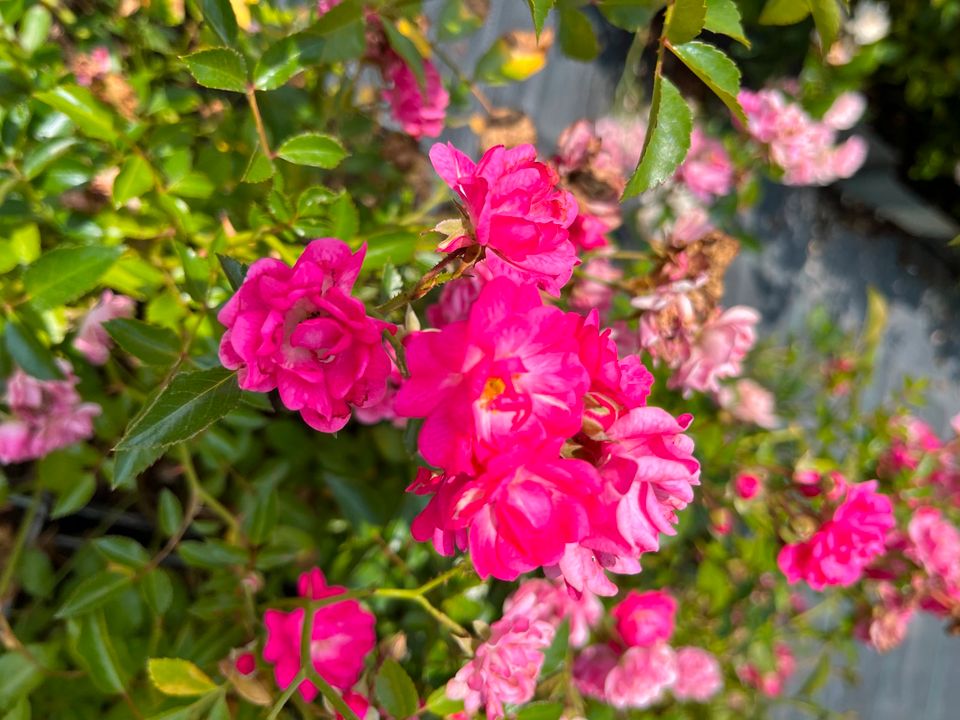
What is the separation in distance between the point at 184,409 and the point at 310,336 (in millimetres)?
93

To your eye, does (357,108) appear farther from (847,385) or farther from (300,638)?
(847,385)

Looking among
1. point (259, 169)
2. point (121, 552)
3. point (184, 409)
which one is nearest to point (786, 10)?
point (259, 169)

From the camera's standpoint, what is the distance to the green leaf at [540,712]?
0.59 meters

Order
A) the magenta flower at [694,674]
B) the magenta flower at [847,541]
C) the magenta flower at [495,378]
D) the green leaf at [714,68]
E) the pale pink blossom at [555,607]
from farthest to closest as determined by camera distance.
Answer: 1. the magenta flower at [694,674]
2. the magenta flower at [847,541]
3. the pale pink blossom at [555,607]
4. the green leaf at [714,68]
5. the magenta flower at [495,378]

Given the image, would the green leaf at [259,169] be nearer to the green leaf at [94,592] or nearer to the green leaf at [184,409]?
the green leaf at [184,409]

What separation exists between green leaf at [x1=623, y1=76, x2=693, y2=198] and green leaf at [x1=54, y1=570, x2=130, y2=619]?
1.82 feet

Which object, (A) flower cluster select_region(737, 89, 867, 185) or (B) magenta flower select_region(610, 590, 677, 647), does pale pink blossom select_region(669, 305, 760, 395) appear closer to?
(B) magenta flower select_region(610, 590, 677, 647)

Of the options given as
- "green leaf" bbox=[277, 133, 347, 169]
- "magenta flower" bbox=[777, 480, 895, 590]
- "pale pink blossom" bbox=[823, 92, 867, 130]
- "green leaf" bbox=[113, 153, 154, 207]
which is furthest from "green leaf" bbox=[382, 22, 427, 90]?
"pale pink blossom" bbox=[823, 92, 867, 130]

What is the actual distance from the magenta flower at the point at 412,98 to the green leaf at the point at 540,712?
573 mm

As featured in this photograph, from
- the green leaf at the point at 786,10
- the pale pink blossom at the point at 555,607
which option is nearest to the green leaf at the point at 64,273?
the pale pink blossom at the point at 555,607

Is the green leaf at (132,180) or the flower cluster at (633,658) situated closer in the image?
the green leaf at (132,180)

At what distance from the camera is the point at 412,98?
0.76 metres

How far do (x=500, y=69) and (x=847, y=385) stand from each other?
975 mm

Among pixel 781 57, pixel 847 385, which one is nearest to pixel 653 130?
pixel 847 385
